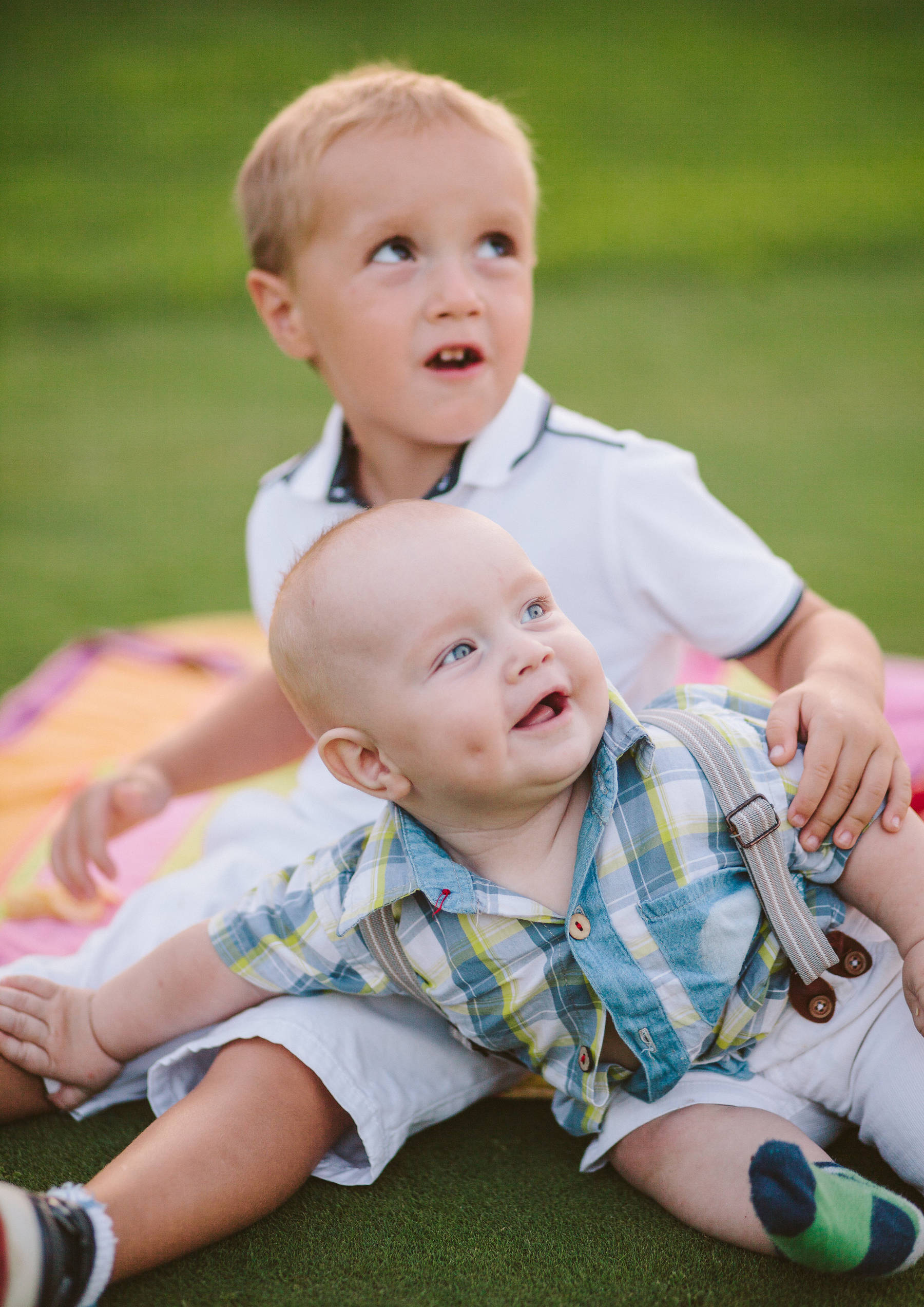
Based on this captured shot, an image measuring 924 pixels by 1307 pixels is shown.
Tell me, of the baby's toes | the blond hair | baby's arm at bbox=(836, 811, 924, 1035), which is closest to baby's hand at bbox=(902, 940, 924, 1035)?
baby's arm at bbox=(836, 811, 924, 1035)

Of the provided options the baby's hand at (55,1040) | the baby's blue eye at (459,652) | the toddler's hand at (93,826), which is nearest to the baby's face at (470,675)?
the baby's blue eye at (459,652)

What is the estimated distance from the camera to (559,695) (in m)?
0.96

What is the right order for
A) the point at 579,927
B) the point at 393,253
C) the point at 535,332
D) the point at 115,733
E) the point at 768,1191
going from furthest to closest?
the point at 535,332
the point at 115,733
the point at 393,253
the point at 579,927
the point at 768,1191

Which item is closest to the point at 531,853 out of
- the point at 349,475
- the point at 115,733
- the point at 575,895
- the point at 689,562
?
the point at 575,895

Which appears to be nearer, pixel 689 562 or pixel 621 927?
pixel 621 927

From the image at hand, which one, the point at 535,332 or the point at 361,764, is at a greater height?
the point at 361,764

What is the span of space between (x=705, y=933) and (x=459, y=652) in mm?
298

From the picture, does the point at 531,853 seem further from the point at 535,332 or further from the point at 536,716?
the point at 535,332

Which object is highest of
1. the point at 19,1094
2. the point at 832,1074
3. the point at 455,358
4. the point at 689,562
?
the point at 455,358

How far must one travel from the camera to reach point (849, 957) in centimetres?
105

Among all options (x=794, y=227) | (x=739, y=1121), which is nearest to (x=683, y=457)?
(x=739, y=1121)

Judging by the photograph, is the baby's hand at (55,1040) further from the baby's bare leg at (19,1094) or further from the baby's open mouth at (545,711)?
the baby's open mouth at (545,711)

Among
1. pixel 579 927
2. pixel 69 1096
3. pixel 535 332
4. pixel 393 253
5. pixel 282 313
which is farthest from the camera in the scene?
pixel 535 332

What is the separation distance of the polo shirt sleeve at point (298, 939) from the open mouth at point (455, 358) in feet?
1.72
